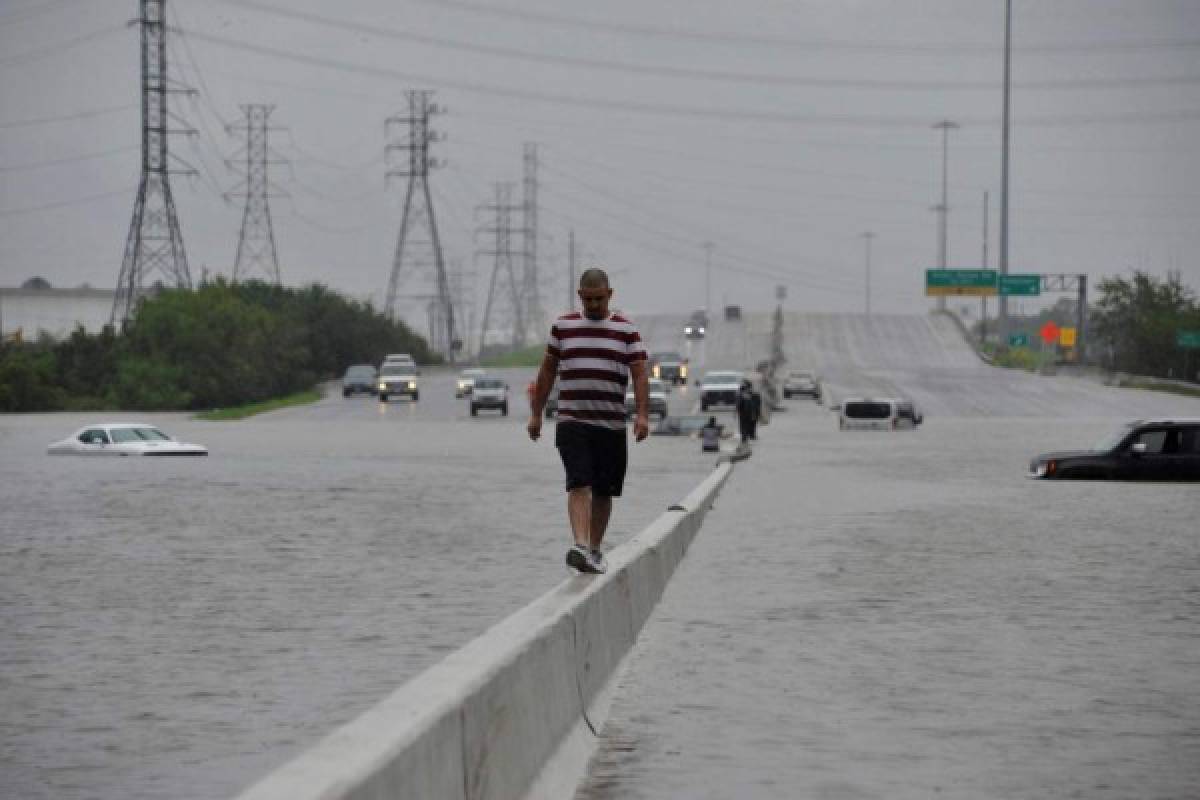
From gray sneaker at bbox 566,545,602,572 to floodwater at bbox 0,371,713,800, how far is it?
95 cm

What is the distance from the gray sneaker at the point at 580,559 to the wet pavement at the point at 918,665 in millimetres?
593

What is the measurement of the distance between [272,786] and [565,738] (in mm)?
4232

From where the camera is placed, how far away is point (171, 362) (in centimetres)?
11112

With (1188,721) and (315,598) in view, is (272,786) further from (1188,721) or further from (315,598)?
(315,598)

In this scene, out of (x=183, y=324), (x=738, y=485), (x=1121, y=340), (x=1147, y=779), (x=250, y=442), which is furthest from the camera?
(x=1121, y=340)

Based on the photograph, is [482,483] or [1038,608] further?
[482,483]

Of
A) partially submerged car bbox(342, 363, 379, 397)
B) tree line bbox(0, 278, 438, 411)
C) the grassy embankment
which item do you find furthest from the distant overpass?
tree line bbox(0, 278, 438, 411)

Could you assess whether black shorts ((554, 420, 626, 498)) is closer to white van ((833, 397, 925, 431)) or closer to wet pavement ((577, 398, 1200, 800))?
wet pavement ((577, 398, 1200, 800))

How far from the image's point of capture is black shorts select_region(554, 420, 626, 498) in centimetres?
1284

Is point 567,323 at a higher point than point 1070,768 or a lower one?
higher

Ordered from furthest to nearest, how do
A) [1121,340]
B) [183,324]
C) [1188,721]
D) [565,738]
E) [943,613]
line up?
[1121,340] → [183,324] → [943,613] → [1188,721] → [565,738]

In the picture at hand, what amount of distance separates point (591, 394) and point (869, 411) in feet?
217

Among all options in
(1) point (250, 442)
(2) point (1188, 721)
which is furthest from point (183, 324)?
(2) point (1188, 721)

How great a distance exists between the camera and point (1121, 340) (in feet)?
553
